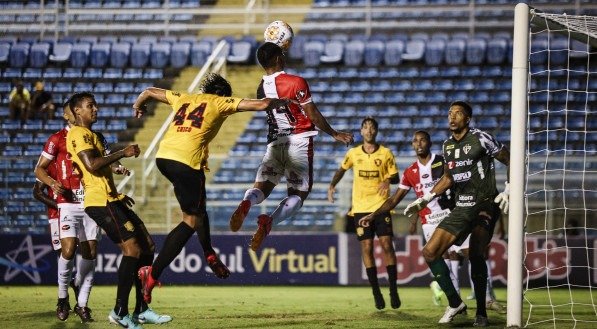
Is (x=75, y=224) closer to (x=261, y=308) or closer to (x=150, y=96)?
(x=150, y=96)

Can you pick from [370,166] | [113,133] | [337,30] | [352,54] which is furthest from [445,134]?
[370,166]

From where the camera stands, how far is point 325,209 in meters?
17.5

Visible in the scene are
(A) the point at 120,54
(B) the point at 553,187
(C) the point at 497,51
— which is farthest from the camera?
(A) the point at 120,54

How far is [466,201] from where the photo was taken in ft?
32.4

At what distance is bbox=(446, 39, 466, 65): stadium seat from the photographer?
2233 cm

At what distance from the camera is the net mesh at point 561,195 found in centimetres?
1064

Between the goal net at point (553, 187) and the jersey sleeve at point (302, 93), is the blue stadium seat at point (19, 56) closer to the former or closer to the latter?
the goal net at point (553, 187)

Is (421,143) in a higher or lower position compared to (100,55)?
lower

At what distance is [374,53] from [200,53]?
3868 millimetres

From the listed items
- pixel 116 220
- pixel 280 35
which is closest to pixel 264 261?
pixel 280 35

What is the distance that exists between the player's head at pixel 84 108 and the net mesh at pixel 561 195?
4069 millimetres

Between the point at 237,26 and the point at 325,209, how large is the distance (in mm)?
6734

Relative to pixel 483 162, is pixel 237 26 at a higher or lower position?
higher

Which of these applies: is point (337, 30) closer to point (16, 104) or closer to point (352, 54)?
point (352, 54)
